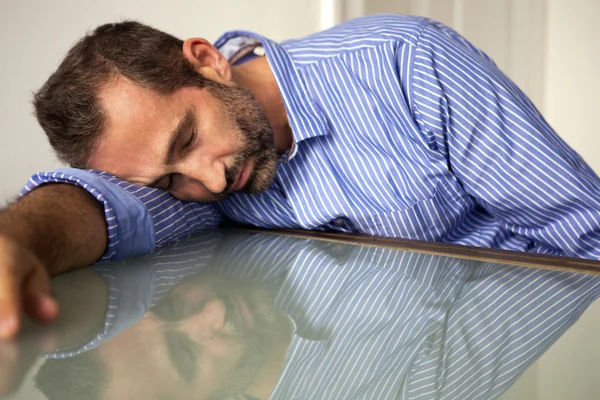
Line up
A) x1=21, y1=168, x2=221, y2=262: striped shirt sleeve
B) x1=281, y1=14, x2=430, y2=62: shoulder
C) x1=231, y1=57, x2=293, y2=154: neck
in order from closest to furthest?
1. x1=21, y1=168, x2=221, y2=262: striped shirt sleeve
2. x1=281, y1=14, x2=430, y2=62: shoulder
3. x1=231, y1=57, x2=293, y2=154: neck

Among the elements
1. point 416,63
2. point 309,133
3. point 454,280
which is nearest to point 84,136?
point 309,133

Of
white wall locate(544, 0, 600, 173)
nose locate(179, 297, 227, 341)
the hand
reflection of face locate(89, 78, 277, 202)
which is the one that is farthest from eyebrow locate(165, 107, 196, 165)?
white wall locate(544, 0, 600, 173)

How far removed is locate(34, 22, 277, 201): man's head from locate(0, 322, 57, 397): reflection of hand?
0.54 metres

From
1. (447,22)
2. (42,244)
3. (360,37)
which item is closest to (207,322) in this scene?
(42,244)

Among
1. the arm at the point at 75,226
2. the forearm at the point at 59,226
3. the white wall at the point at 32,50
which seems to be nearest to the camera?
the arm at the point at 75,226

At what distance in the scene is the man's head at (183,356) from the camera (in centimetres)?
38

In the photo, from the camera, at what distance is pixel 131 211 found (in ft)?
3.32

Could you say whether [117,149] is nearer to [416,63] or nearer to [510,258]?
[416,63]

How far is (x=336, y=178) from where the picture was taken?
1.14m

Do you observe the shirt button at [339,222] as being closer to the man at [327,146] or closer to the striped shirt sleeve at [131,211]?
the man at [327,146]

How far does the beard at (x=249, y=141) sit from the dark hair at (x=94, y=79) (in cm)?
5

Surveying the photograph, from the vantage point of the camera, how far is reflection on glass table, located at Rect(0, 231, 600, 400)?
38 centimetres

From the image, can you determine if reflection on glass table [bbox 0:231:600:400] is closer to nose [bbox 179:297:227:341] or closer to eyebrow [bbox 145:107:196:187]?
nose [bbox 179:297:227:341]

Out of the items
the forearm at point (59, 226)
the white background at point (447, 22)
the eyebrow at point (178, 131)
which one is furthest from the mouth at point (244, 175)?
the white background at point (447, 22)
